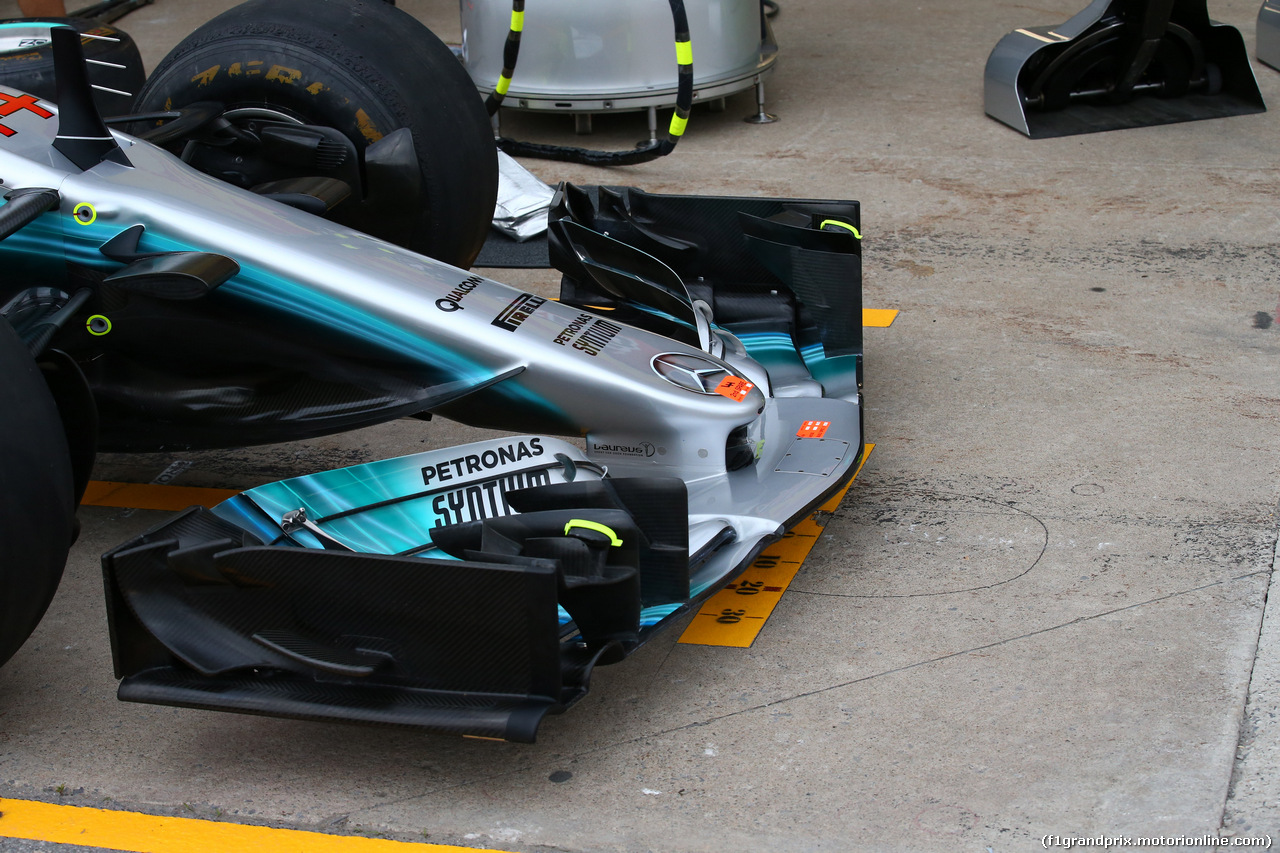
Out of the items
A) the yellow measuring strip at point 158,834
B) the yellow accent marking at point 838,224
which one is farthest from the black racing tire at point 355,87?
the yellow measuring strip at point 158,834

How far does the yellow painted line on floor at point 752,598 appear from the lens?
3010mm

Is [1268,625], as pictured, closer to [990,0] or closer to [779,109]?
[779,109]

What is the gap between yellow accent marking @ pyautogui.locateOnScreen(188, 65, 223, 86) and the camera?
3.99 m

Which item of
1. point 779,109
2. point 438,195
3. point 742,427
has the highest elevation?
point 438,195

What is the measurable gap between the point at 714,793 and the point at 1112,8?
19.7 feet

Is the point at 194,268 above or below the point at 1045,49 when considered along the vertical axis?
above

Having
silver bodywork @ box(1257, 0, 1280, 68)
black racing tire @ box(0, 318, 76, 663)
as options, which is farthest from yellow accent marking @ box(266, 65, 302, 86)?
silver bodywork @ box(1257, 0, 1280, 68)

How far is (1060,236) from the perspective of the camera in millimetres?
5480

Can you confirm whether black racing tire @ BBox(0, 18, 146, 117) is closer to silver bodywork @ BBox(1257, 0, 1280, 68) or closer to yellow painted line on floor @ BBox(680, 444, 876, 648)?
yellow painted line on floor @ BBox(680, 444, 876, 648)

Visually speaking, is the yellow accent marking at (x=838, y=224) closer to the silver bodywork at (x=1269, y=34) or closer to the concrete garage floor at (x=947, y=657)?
the concrete garage floor at (x=947, y=657)

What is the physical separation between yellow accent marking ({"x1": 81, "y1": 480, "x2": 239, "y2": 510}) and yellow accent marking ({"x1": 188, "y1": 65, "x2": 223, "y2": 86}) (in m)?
1.32

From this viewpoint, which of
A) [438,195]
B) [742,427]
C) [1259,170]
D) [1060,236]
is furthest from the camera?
[1259,170]

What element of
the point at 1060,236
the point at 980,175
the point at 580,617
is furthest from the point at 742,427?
the point at 980,175

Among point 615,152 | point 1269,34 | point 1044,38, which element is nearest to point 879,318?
point 615,152
